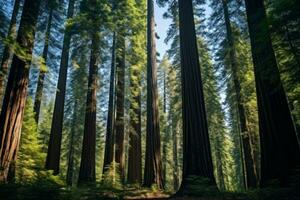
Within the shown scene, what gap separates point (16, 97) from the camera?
6945mm

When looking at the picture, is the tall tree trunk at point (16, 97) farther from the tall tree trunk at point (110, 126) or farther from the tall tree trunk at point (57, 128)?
the tall tree trunk at point (110, 126)

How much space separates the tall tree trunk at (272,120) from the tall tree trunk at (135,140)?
9722 millimetres

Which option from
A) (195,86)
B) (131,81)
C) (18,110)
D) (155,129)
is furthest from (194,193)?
(131,81)

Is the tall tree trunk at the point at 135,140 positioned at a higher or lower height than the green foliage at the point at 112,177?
higher

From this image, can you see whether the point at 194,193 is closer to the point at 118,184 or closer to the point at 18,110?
the point at 18,110

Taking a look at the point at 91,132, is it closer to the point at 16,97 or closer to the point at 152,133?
the point at 152,133

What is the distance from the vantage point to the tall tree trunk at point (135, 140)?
1562 cm

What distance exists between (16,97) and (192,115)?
516 centimetres

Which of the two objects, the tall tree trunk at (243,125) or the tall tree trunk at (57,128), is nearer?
the tall tree trunk at (57,128)

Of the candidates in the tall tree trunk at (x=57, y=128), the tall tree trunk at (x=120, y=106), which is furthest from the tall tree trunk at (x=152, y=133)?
the tall tree trunk at (x=57, y=128)

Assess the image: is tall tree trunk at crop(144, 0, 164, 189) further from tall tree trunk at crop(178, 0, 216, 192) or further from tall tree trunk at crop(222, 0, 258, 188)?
tall tree trunk at crop(222, 0, 258, 188)

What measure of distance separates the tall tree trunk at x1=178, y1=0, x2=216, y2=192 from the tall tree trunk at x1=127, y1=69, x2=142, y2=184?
7800 mm

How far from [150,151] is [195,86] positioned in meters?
4.80

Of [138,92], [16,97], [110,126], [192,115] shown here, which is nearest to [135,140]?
[110,126]
